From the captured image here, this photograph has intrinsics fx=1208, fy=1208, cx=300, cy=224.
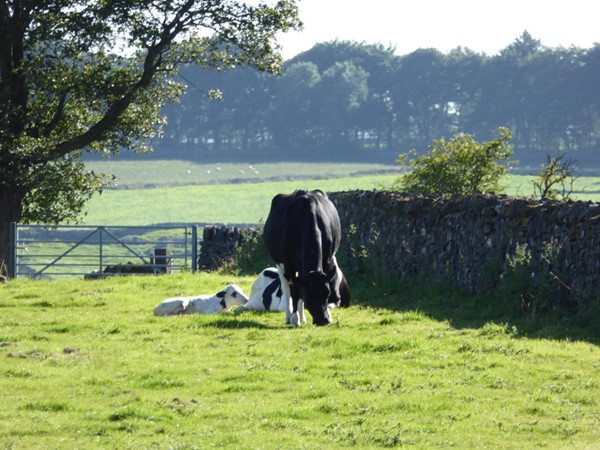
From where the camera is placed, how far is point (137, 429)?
396 inches

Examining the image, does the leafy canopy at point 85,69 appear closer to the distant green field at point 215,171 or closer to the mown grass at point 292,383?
the mown grass at point 292,383

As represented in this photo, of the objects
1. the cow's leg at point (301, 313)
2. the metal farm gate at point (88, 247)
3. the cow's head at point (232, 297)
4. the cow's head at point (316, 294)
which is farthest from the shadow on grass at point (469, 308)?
the metal farm gate at point (88, 247)

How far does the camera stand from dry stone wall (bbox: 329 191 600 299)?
55.6ft

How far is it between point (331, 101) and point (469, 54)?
1225 inches

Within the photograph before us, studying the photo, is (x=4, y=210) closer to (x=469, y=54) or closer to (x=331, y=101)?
(x=331, y=101)

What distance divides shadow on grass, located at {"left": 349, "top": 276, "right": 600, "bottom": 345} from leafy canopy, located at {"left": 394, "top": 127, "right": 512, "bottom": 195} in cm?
1152

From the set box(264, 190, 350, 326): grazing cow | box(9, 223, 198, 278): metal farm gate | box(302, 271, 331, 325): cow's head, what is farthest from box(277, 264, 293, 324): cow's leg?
box(9, 223, 198, 278): metal farm gate

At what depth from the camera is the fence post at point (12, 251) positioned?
30.6 meters

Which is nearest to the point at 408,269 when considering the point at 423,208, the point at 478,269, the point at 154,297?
the point at 423,208

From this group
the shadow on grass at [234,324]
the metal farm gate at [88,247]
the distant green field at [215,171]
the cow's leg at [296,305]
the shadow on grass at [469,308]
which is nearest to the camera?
the shadow on grass at [469,308]

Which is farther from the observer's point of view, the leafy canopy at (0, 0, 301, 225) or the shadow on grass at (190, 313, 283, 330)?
the leafy canopy at (0, 0, 301, 225)

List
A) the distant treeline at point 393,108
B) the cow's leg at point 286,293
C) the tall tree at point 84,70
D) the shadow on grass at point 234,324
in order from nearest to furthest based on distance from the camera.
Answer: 1. the shadow on grass at point 234,324
2. the cow's leg at point 286,293
3. the tall tree at point 84,70
4. the distant treeline at point 393,108

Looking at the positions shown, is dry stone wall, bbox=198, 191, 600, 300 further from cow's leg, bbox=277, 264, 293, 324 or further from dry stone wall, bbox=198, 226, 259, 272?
dry stone wall, bbox=198, 226, 259, 272

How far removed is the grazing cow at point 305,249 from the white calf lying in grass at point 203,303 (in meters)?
1.59
